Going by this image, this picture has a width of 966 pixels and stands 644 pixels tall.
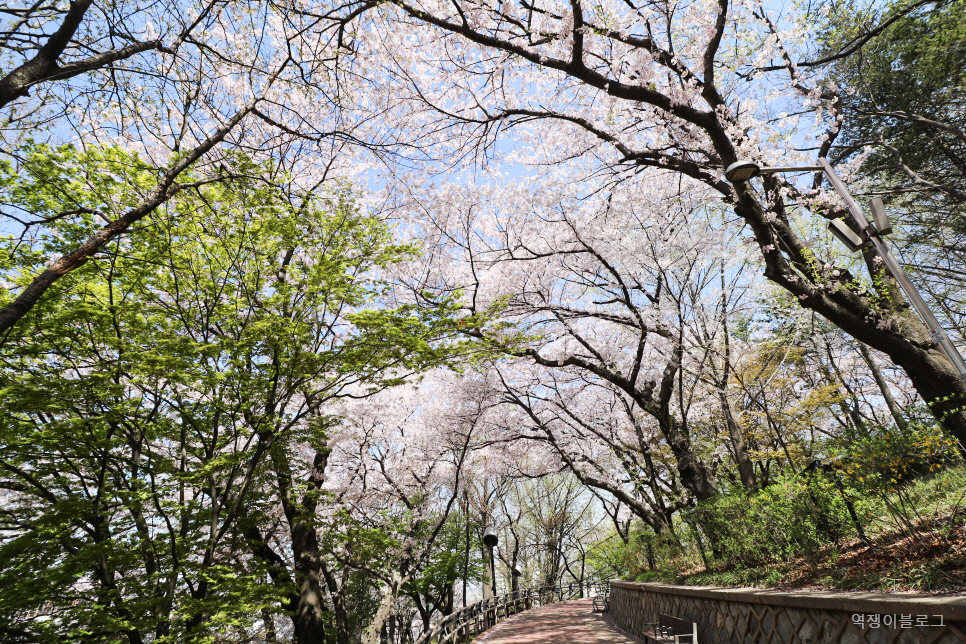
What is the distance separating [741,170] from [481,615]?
14391 millimetres

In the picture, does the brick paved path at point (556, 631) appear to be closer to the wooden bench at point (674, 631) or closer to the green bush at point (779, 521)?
the wooden bench at point (674, 631)

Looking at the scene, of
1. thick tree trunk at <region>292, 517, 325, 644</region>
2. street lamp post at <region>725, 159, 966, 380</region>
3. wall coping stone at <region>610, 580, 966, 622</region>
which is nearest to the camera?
wall coping stone at <region>610, 580, 966, 622</region>

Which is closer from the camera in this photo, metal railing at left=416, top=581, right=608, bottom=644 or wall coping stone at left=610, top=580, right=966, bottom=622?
wall coping stone at left=610, top=580, right=966, bottom=622

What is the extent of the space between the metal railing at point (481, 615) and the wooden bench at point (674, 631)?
4.30 m

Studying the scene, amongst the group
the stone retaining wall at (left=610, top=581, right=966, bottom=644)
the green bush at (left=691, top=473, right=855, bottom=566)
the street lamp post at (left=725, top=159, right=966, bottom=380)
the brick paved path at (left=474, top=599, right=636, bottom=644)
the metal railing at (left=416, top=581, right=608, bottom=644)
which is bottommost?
the brick paved path at (left=474, top=599, right=636, bottom=644)

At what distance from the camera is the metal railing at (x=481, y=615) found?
33.2 ft

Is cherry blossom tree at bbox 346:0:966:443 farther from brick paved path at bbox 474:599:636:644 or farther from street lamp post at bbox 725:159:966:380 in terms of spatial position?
brick paved path at bbox 474:599:636:644

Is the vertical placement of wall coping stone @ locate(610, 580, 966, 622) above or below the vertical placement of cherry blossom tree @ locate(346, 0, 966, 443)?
below

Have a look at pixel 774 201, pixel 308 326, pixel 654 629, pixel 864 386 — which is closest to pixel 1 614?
pixel 308 326

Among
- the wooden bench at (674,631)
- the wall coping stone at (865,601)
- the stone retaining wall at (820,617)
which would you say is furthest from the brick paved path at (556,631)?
the wall coping stone at (865,601)

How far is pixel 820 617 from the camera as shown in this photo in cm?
406

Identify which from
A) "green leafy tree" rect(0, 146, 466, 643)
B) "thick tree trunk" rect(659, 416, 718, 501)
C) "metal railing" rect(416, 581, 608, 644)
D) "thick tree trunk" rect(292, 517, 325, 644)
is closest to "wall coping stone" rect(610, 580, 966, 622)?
"thick tree trunk" rect(659, 416, 718, 501)

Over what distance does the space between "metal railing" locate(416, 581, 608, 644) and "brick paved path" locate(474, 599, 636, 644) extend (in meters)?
0.38

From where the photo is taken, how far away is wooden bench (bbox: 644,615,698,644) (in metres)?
6.53
